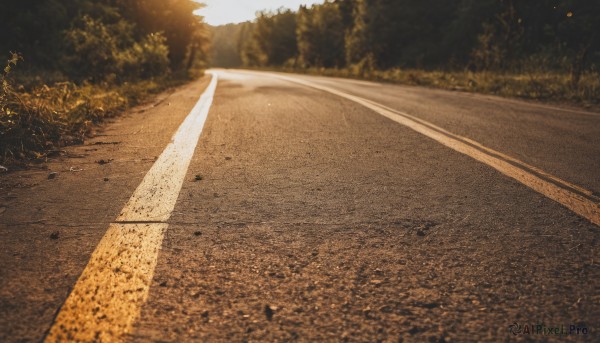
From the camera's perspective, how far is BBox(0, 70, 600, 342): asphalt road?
49.0 inches

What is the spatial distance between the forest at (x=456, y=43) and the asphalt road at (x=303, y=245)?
716 centimetres

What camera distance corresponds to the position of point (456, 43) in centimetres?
3491

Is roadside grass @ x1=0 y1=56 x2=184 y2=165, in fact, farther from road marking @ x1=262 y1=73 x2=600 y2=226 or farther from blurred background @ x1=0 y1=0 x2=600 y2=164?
road marking @ x1=262 y1=73 x2=600 y2=226

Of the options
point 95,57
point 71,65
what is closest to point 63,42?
point 71,65

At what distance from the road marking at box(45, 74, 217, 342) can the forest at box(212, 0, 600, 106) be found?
343 inches

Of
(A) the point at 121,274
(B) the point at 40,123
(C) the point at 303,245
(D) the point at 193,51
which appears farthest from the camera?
(D) the point at 193,51

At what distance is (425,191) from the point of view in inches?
98.3

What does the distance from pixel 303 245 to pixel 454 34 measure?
3751 centimetres

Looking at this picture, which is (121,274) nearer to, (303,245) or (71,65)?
(303,245)

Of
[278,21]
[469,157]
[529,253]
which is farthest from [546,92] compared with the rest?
[278,21]

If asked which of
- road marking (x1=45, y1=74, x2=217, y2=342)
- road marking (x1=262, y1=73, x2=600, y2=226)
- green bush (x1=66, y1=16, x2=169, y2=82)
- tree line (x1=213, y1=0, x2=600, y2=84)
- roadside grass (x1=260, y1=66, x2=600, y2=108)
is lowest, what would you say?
road marking (x1=45, y1=74, x2=217, y2=342)

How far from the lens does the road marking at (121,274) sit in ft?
3.92

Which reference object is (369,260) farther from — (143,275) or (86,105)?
(86,105)

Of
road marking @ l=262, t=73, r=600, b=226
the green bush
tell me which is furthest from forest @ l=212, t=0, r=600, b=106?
the green bush
